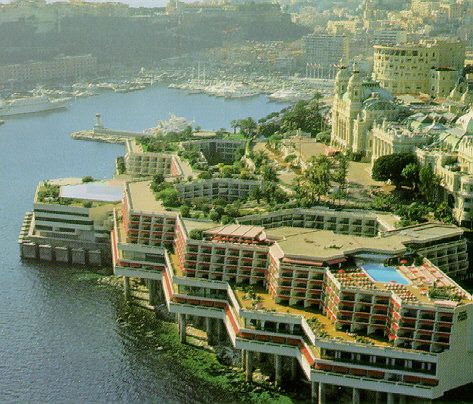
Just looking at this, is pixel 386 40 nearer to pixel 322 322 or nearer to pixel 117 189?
pixel 117 189

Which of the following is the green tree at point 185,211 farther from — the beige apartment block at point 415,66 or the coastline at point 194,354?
the beige apartment block at point 415,66

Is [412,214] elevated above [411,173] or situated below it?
below

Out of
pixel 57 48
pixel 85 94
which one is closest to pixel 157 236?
pixel 85 94

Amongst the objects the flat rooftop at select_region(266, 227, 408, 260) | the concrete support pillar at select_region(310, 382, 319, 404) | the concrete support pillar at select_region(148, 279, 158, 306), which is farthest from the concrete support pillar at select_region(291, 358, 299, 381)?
the concrete support pillar at select_region(148, 279, 158, 306)

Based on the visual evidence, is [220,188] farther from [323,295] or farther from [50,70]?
[50,70]

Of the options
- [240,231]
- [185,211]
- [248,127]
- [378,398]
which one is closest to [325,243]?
[240,231]

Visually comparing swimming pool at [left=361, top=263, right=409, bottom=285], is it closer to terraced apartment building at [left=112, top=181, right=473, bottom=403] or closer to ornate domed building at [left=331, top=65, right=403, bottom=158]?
terraced apartment building at [left=112, top=181, right=473, bottom=403]
